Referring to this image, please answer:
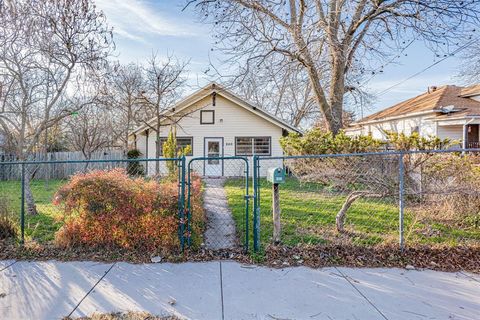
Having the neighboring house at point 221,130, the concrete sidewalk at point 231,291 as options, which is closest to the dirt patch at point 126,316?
the concrete sidewalk at point 231,291

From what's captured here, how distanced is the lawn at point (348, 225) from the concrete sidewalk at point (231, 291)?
1070 millimetres

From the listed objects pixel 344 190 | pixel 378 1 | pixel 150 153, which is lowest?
pixel 344 190

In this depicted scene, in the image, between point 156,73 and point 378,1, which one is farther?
point 156,73

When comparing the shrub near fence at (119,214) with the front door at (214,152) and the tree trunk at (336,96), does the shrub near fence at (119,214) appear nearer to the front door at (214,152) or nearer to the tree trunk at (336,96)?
the tree trunk at (336,96)

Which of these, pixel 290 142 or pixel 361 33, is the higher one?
pixel 361 33

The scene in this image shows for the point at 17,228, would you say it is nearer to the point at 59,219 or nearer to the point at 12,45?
the point at 59,219

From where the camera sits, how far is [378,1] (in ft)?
34.3

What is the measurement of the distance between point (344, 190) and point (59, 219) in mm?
5593

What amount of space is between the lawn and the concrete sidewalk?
3.51 feet

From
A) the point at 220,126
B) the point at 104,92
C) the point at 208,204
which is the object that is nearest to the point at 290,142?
the point at 220,126

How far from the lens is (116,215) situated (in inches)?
189

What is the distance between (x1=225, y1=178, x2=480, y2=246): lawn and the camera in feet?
17.3

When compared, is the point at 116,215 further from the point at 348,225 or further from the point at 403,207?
the point at 403,207

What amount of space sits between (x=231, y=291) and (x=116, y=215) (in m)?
2.37
